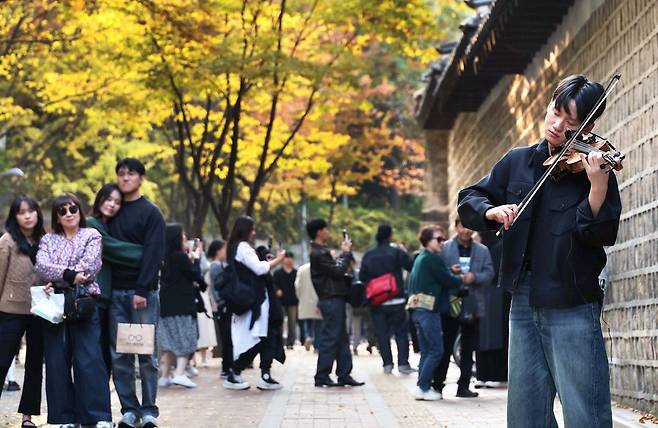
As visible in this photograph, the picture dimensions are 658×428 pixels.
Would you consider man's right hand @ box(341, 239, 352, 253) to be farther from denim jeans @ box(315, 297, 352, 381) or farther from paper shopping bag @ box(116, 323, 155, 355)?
paper shopping bag @ box(116, 323, 155, 355)

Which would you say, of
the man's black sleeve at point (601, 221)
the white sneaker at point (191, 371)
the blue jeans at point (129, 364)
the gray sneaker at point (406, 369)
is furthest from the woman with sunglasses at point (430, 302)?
the man's black sleeve at point (601, 221)

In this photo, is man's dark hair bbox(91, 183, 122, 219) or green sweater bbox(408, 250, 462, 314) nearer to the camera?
man's dark hair bbox(91, 183, 122, 219)

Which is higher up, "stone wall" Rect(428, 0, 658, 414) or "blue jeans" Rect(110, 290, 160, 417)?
"stone wall" Rect(428, 0, 658, 414)

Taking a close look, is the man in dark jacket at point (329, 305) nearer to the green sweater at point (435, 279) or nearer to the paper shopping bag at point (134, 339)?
the green sweater at point (435, 279)

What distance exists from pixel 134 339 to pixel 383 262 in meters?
9.34

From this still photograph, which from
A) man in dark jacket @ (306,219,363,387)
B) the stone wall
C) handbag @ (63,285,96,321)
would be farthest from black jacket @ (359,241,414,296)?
handbag @ (63,285,96,321)

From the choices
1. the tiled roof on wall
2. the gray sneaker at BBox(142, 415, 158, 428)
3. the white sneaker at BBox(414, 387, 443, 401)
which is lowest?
the gray sneaker at BBox(142, 415, 158, 428)

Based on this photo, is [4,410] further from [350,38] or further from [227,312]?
[350,38]

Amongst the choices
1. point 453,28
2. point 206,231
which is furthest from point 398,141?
point 206,231

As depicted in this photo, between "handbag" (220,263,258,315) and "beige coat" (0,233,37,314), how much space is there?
4.63 metres

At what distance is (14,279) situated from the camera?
10.4 m

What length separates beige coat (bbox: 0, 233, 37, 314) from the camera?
10.3 metres

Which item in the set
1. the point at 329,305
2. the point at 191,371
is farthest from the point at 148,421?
the point at 191,371

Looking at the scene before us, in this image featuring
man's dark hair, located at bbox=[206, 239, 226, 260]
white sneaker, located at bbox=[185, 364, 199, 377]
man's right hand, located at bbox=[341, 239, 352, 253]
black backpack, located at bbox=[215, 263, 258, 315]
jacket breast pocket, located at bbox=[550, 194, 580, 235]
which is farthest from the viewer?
man's dark hair, located at bbox=[206, 239, 226, 260]
